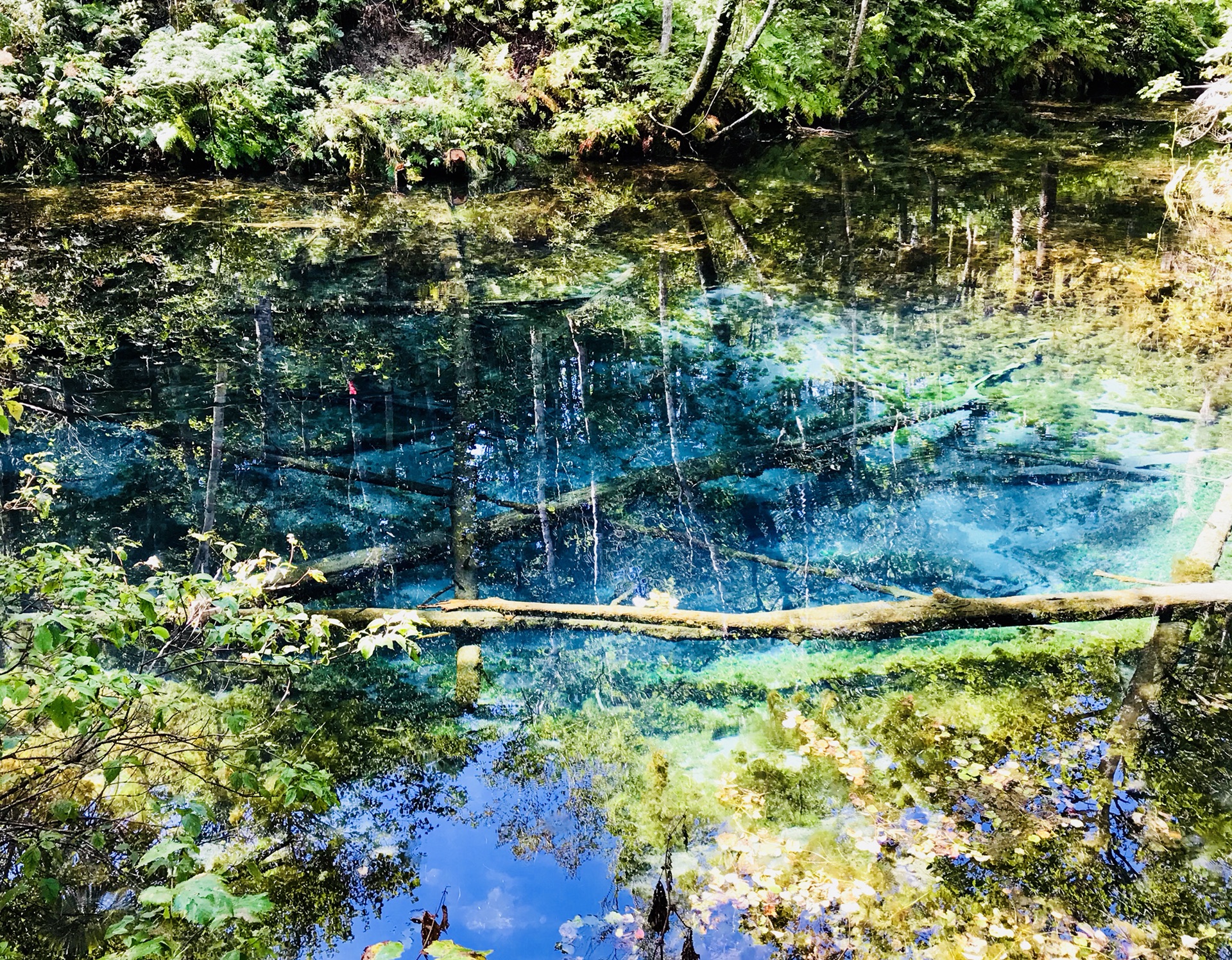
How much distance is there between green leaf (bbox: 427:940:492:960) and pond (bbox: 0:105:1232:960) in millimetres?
1224

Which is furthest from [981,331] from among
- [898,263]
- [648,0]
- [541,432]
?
[648,0]

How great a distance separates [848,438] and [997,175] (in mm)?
9220

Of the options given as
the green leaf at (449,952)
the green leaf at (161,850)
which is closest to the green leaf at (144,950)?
the green leaf at (161,850)

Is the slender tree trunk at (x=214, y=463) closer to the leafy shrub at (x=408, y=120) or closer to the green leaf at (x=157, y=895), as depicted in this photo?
the green leaf at (x=157, y=895)

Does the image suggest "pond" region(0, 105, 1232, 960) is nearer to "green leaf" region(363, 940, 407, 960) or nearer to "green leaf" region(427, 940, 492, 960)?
"green leaf" region(427, 940, 492, 960)

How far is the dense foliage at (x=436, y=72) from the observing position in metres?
12.4

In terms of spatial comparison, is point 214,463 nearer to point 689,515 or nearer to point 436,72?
point 689,515

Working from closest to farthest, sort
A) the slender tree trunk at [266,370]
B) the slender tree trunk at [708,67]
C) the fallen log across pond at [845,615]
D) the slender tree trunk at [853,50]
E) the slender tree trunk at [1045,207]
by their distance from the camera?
1. the fallen log across pond at [845,615]
2. the slender tree trunk at [266,370]
3. the slender tree trunk at [1045,207]
4. the slender tree trunk at [708,67]
5. the slender tree trunk at [853,50]

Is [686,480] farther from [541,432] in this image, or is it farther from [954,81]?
[954,81]

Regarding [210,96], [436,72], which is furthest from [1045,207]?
[210,96]

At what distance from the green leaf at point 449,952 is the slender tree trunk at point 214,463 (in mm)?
3306

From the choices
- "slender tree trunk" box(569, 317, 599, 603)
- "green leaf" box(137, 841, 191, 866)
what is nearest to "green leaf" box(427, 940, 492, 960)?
"green leaf" box(137, 841, 191, 866)

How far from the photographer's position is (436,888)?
333 cm

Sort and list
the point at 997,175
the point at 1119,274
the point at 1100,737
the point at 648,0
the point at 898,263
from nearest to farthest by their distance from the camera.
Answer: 1. the point at 1100,737
2. the point at 1119,274
3. the point at 898,263
4. the point at 997,175
5. the point at 648,0
